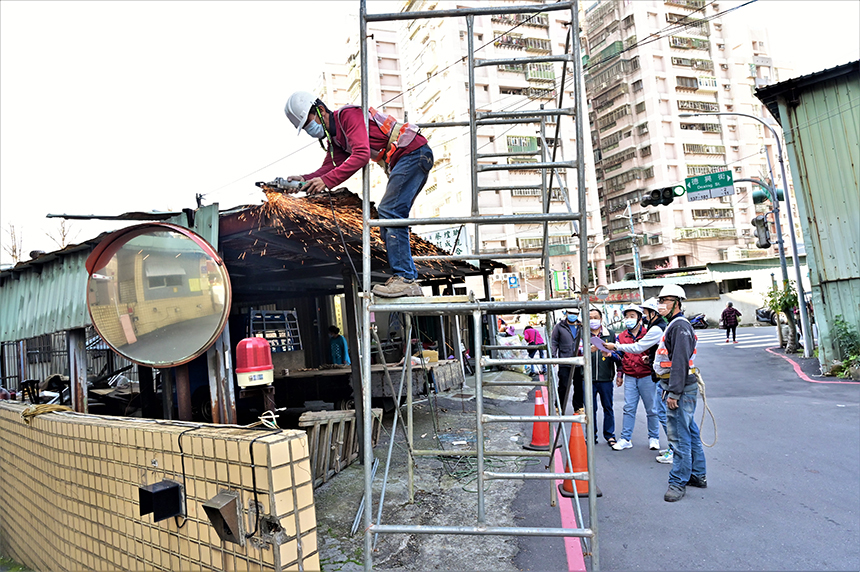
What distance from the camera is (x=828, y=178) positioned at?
41.8 feet

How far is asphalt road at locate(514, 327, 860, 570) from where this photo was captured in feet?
13.1

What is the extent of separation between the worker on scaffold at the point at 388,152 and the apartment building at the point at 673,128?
46.3 m

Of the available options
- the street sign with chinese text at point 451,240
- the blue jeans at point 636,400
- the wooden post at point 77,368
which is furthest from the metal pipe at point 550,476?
the street sign with chinese text at point 451,240

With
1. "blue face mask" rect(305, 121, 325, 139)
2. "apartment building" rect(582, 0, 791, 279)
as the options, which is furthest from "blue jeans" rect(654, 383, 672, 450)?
"apartment building" rect(582, 0, 791, 279)

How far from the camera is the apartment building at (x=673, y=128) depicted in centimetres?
4891

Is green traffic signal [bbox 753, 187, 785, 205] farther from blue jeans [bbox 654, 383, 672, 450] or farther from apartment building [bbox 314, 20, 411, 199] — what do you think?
apartment building [bbox 314, 20, 411, 199]

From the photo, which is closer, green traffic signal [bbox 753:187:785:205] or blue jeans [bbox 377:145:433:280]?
blue jeans [bbox 377:145:433:280]

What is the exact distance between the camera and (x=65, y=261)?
6348mm

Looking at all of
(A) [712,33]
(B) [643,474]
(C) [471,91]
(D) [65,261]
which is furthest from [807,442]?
(A) [712,33]

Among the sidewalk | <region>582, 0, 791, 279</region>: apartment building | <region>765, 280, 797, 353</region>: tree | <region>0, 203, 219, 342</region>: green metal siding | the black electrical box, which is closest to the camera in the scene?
the black electrical box

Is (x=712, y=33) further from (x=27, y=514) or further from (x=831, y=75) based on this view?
(x=27, y=514)

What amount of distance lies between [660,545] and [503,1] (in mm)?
53719

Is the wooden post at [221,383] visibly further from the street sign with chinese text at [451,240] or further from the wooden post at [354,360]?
the street sign with chinese text at [451,240]

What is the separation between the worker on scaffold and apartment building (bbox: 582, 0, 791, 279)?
4632cm
